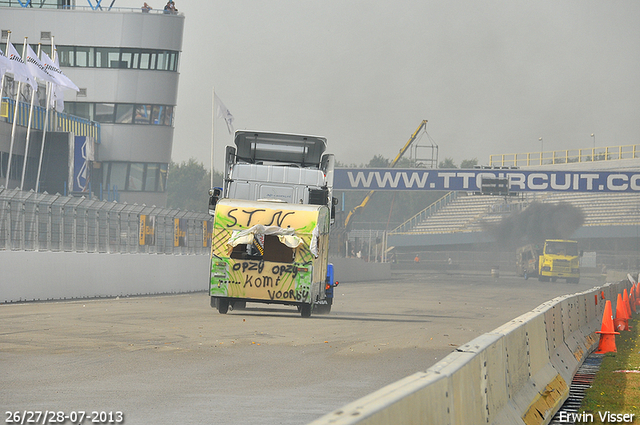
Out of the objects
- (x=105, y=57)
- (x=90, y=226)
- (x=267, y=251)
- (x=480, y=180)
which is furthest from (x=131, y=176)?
(x=267, y=251)

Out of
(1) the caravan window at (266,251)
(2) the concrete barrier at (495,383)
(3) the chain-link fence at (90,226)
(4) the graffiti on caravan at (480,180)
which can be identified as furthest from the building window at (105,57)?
(2) the concrete barrier at (495,383)

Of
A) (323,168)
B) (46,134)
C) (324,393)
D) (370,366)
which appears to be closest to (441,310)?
(323,168)

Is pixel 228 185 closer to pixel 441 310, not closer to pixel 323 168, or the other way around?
pixel 323 168

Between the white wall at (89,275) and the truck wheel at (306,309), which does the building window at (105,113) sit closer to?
the white wall at (89,275)

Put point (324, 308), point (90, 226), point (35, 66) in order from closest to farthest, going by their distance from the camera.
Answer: point (324, 308) < point (90, 226) < point (35, 66)

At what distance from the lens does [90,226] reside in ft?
82.1

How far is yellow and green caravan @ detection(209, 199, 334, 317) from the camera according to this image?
18.4 meters

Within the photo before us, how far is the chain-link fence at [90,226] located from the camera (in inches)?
853

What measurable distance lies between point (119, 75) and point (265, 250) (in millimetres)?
40903

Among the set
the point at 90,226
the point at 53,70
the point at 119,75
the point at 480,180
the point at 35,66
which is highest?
the point at 119,75

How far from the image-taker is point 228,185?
67.7 feet

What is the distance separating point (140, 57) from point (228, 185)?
127 ft

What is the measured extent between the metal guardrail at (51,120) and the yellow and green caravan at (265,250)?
34197 mm

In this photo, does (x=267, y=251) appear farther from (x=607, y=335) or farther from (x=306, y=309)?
(x=607, y=335)
